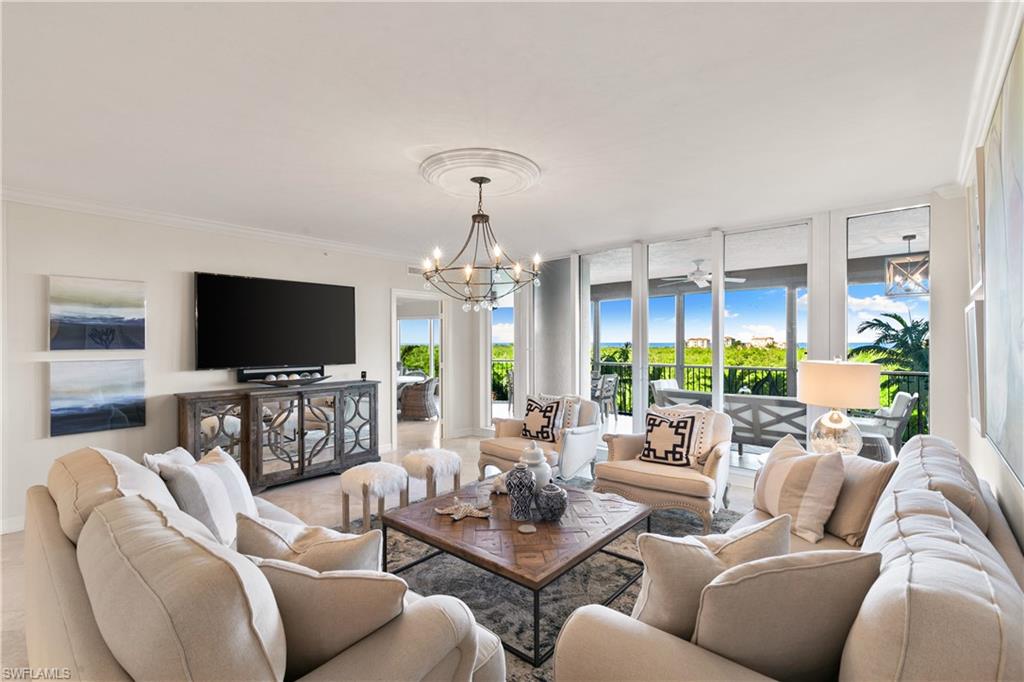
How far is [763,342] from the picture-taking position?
15.8 feet

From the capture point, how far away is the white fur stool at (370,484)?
10.5 ft

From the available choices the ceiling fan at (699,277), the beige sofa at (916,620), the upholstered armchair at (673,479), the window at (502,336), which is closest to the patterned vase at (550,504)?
the upholstered armchair at (673,479)

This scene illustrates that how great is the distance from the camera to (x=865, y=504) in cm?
219

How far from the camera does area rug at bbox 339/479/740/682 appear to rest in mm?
2217

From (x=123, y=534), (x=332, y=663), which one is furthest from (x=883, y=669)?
(x=123, y=534)

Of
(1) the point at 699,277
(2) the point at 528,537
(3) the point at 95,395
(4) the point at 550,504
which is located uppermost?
(1) the point at 699,277

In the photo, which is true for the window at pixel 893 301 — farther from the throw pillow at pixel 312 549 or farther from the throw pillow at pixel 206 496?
the throw pillow at pixel 206 496

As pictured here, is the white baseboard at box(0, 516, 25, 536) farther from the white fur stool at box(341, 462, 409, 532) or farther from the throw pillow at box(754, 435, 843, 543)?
the throw pillow at box(754, 435, 843, 543)

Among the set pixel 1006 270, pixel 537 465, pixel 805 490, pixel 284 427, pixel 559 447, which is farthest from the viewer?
pixel 284 427

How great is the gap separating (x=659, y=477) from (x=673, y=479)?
10 centimetres

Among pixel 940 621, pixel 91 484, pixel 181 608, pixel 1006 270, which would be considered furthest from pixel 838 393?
pixel 91 484

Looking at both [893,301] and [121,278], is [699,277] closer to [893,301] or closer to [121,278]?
[893,301]

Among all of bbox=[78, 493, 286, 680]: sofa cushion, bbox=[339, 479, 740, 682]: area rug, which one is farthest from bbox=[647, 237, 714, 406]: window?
bbox=[78, 493, 286, 680]: sofa cushion

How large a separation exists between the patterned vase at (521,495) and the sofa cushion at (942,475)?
158cm
